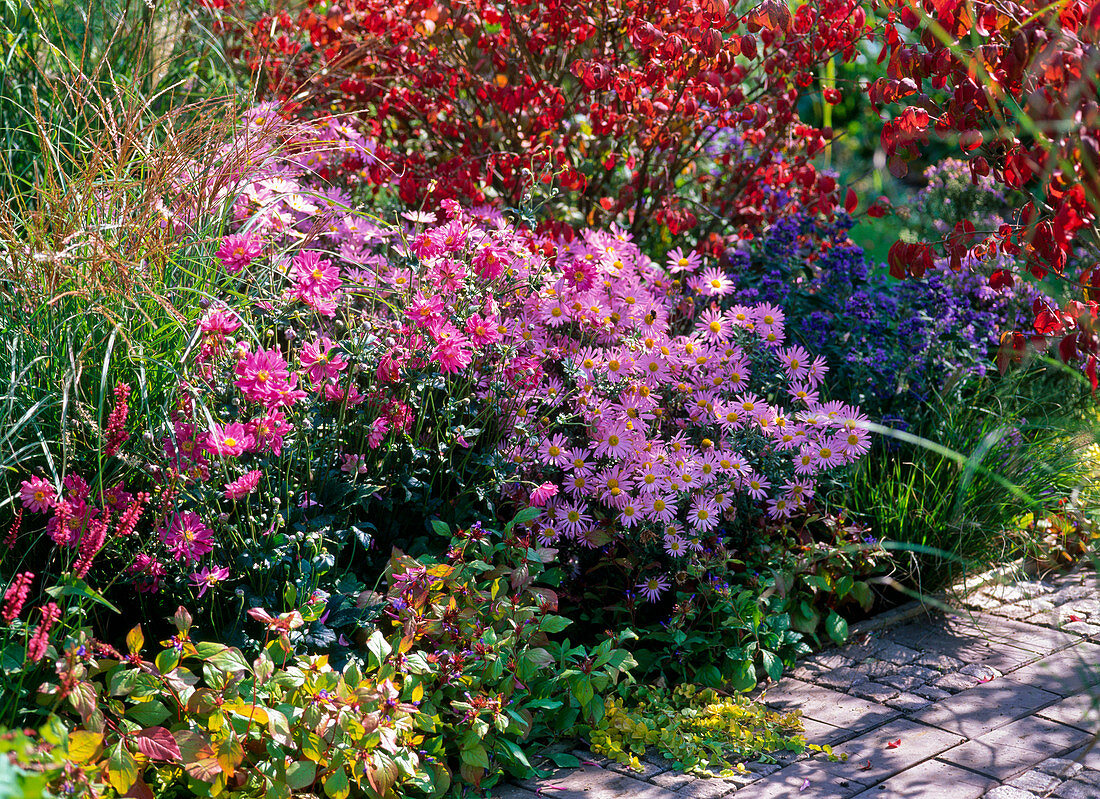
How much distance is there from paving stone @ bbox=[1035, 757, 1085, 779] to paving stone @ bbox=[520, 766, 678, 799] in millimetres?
961

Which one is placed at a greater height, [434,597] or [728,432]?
[728,432]

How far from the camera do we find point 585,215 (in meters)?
4.67

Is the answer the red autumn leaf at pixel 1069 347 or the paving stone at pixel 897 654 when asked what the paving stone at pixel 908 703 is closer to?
the paving stone at pixel 897 654

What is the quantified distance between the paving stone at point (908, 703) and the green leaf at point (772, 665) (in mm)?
318

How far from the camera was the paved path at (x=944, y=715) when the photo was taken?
A: 8.36ft

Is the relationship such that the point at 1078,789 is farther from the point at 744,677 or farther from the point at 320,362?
the point at 320,362

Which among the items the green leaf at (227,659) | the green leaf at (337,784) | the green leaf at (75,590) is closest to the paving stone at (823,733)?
the green leaf at (337,784)

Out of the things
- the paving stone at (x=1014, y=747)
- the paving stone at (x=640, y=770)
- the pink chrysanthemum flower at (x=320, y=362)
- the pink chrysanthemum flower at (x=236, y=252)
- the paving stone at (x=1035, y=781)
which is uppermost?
the pink chrysanthemum flower at (x=236, y=252)

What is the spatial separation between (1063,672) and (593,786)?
1.58m

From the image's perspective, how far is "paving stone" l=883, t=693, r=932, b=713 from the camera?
9.81 ft

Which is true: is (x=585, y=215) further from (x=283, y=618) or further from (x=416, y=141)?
(x=283, y=618)

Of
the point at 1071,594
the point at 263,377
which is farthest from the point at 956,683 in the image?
the point at 263,377

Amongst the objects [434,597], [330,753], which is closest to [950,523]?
[434,597]

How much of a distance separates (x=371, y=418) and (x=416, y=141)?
255 centimetres
